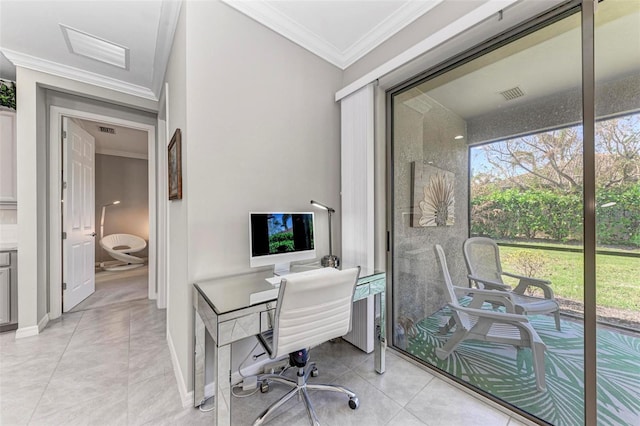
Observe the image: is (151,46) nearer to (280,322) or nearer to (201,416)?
(280,322)

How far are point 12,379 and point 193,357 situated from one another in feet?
4.55

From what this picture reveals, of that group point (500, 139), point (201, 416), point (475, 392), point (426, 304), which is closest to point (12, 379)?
point (201, 416)

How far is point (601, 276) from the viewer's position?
4.04 ft

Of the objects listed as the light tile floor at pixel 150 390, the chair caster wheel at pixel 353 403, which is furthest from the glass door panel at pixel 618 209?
the chair caster wheel at pixel 353 403

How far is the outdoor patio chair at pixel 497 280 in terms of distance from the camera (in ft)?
4.62

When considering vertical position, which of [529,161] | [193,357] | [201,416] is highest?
[529,161]

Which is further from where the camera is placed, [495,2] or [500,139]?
[500,139]

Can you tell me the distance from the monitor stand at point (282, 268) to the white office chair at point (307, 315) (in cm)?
42

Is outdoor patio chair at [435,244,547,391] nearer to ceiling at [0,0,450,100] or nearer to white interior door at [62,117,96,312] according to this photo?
ceiling at [0,0,450,100]

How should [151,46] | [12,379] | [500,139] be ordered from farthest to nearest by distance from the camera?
1. [151,46]
2. [12,379]
3. [500,139]

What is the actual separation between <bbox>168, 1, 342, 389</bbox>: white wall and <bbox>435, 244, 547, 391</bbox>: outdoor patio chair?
1.12 metres

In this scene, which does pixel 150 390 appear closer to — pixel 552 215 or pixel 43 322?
pixel 43 322

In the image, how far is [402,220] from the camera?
2152 millimetres

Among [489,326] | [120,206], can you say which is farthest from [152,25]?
[120,206]
